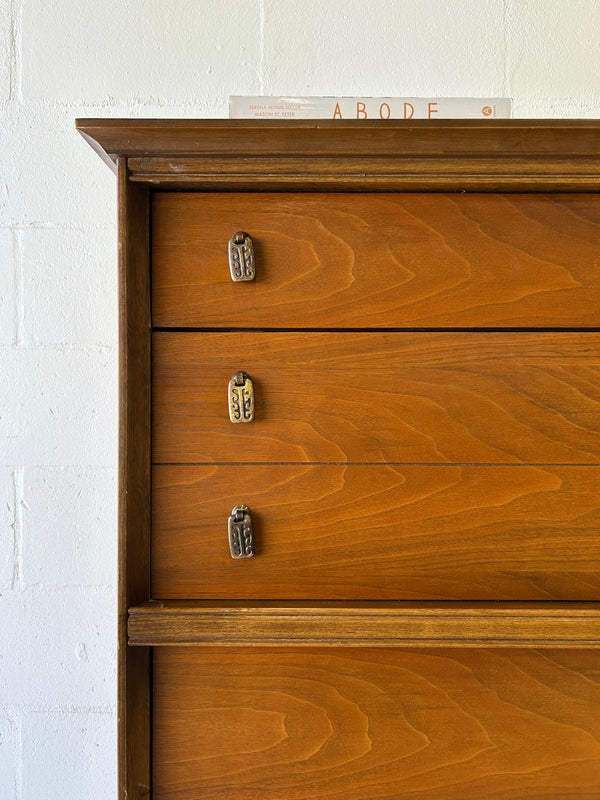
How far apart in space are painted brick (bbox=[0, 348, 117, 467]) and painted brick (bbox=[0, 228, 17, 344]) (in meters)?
0.03

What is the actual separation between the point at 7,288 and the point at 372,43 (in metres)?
0.65

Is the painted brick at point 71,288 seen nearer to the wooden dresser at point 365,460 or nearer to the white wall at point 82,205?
the white wall at point 82,205

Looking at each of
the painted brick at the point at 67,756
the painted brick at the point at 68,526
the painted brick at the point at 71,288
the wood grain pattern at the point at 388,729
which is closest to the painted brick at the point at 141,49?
the painted brick at the point at 71,288

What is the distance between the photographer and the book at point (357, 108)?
710 mm

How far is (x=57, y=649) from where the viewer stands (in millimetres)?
1008

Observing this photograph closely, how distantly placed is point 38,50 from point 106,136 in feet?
1.68

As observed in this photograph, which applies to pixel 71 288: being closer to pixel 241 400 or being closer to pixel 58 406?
pixel 58 406

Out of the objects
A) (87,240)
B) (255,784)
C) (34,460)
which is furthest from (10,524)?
(255,784)

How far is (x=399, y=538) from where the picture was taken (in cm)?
67

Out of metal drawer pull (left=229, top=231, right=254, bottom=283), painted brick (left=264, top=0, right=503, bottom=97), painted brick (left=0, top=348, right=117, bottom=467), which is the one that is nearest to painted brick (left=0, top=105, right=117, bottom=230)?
painted brick (left=0, top=348, right=117, bottom=467)

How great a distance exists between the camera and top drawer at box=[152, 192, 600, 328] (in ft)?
2.21

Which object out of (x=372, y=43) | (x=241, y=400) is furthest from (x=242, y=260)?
(x=372, y=43)

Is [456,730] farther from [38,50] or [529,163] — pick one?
[38,50]

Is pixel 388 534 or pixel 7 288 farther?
pixel 7 288
